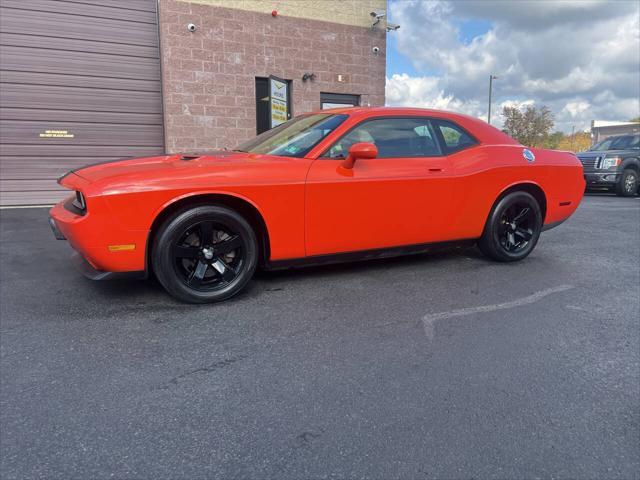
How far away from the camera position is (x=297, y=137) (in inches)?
152

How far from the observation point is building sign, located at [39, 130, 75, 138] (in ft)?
29.9

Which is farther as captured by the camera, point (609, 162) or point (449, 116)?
point (609, 162)

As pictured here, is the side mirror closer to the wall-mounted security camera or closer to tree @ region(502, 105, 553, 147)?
the wall-mounted security camera

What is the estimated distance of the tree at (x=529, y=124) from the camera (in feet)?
131

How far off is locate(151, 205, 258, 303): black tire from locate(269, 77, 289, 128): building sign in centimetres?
718

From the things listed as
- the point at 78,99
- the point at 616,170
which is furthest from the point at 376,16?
the point at 616,170

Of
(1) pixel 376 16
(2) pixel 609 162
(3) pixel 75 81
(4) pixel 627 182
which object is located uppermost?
(1) pixel 376 16

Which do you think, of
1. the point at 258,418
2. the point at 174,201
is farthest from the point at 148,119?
the point at 258,418

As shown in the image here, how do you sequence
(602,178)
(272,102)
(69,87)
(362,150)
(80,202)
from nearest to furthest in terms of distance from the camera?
(80,202) < (362,150) < (69,87) < (272,102) < (602,178)

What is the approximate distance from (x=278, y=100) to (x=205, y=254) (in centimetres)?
776

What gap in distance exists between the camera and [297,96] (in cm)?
1103

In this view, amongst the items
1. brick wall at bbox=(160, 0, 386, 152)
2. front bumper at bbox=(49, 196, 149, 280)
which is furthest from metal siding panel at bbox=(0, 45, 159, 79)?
front bumper at bbox=(49, 196, 149, 280)

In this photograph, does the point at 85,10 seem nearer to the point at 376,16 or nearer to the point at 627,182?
the point at 376,16

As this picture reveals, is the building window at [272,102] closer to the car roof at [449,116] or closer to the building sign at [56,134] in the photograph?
the building sign at [56,134]
